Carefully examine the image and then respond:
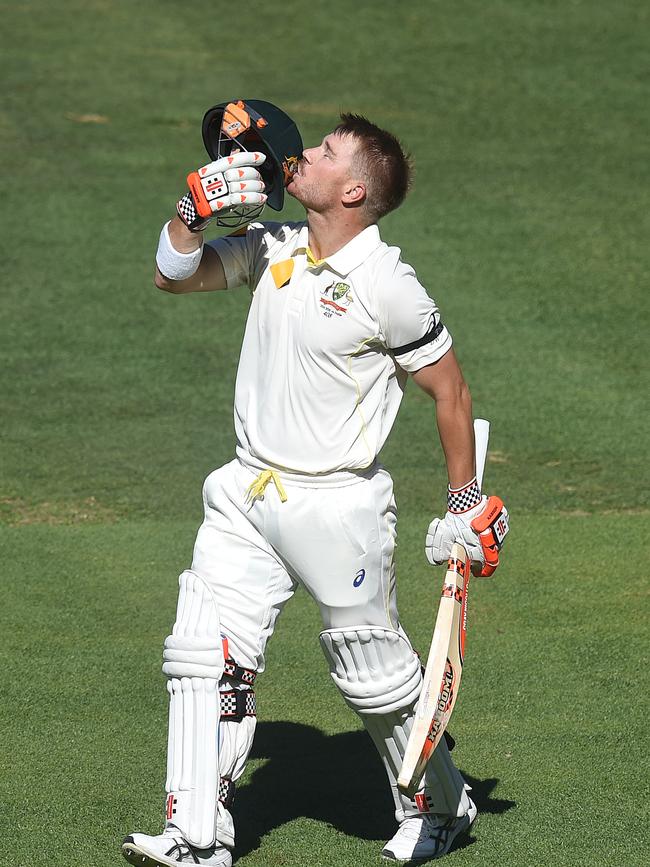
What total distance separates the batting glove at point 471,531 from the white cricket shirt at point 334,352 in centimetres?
35

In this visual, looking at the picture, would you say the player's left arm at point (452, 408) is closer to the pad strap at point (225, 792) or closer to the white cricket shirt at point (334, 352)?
the white cricket shirt at point (334, 352)

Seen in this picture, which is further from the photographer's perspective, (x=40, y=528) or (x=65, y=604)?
(x=40, y=528)

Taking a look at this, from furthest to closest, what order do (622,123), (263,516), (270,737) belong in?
(622,123)
(270,737)
(263,516)

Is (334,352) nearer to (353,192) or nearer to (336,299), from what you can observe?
(336,299)

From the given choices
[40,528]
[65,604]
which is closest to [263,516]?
[65,604]

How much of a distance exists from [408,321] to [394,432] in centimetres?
512

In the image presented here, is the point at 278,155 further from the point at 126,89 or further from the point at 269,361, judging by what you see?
the point at 126,89

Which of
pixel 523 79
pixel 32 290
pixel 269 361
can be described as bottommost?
pixel 32 290

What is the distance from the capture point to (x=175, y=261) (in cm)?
483

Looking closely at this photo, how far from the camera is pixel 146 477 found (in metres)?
8.90

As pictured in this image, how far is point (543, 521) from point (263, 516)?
12.7 ft

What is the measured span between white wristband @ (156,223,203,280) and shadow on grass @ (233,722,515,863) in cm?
206

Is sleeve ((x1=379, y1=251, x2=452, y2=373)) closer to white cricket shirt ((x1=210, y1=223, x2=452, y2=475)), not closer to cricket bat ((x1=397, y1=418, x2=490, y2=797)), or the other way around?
white cricket shirt ((x1=210, y1=223, x2=452, y2=475))

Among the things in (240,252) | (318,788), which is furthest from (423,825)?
(240,252)
